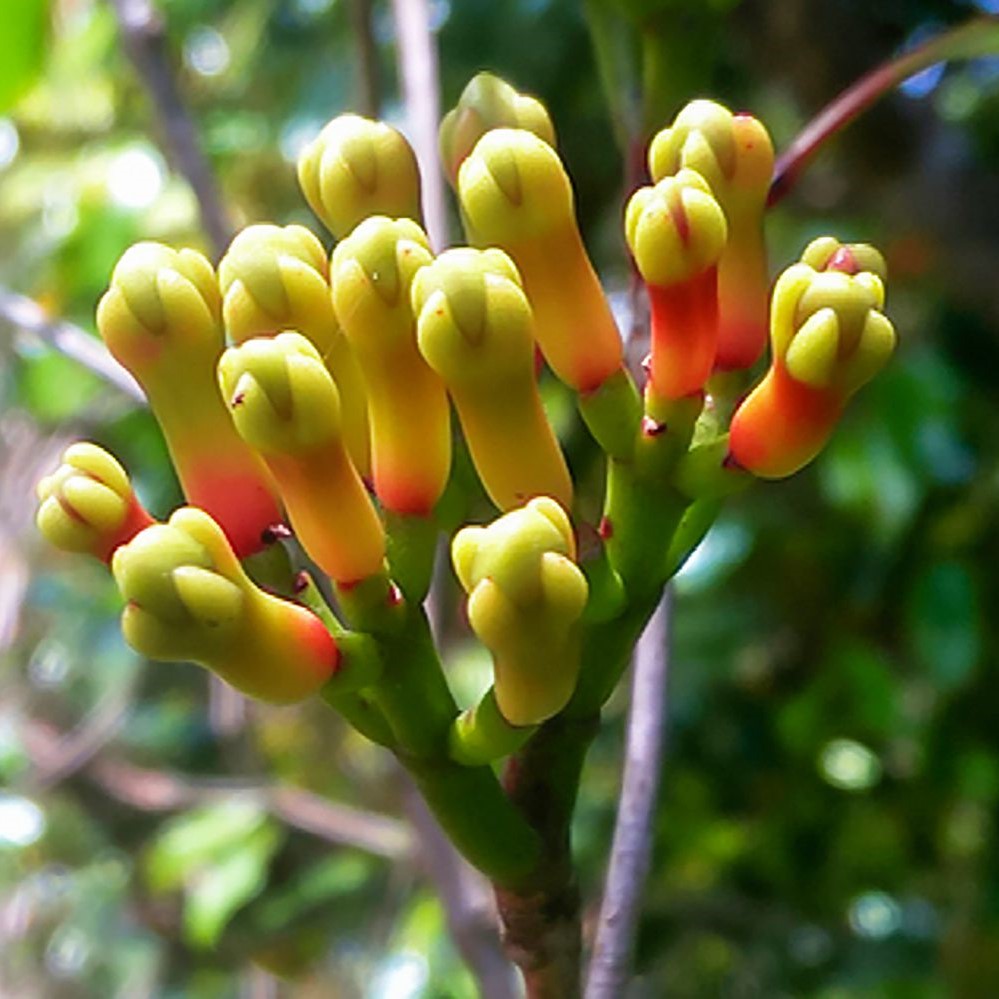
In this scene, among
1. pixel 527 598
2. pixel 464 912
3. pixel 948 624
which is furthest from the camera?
pixel 948 624

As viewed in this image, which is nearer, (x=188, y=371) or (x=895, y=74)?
(x=188, y=371)

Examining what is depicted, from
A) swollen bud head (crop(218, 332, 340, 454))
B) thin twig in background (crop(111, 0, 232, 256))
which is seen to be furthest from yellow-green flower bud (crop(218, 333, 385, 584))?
thin twig in background (crop(111, 0, 232, 256))

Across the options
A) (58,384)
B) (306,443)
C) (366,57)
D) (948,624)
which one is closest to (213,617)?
(306,443)

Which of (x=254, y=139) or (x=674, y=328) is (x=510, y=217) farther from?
(x=254, y=139)

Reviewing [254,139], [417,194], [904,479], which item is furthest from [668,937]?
[417,194]

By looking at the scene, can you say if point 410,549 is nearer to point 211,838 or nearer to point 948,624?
point 948,624

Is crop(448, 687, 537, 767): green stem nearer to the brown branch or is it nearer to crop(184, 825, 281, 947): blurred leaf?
the brown branch

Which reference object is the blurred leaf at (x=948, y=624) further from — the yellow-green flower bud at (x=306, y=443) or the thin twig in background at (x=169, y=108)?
the yellow-green flower bud at (x=306, y=443)

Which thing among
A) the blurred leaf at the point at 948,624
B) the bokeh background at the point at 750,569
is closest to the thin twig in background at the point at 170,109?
the bokeh background at the point at 750,569
